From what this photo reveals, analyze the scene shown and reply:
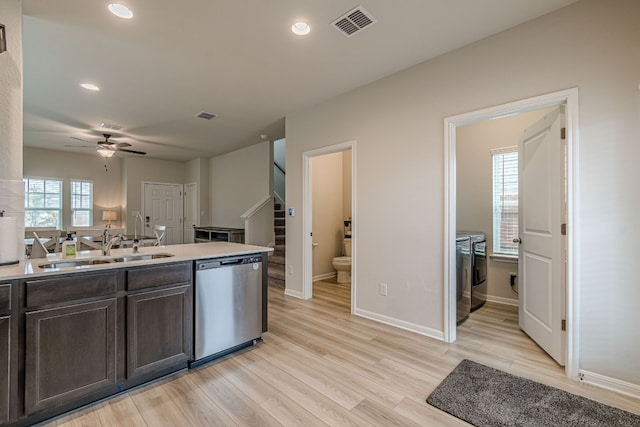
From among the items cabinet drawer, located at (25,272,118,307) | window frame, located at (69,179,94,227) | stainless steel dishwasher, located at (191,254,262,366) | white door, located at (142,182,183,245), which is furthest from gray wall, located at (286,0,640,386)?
Answer: window frame, located at (69,179,94,227)

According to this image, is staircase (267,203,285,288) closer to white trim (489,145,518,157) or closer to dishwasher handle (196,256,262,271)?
dishwasher handle (196,256,262,271)

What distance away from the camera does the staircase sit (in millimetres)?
5121

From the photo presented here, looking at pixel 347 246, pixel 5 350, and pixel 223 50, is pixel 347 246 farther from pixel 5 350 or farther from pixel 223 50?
pixel 5 350

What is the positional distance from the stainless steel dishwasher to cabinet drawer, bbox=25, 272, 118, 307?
603 mm

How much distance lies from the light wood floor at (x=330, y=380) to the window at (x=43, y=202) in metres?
6.98

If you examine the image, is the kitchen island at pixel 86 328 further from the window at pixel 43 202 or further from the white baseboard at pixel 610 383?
the window at pixel 43 202

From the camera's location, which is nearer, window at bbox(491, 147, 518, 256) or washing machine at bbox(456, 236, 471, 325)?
washing machine at bbox(456, 236, 471, 325)

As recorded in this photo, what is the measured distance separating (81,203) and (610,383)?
9692mm

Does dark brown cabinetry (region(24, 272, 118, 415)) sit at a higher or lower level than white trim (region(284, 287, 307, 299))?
higher

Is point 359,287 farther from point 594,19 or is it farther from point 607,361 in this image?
point 594,19

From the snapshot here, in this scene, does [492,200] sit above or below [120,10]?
below

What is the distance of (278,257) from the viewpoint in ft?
17.5

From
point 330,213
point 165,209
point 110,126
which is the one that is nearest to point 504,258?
point 330,213

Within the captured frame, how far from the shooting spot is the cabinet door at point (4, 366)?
1.57 metres
